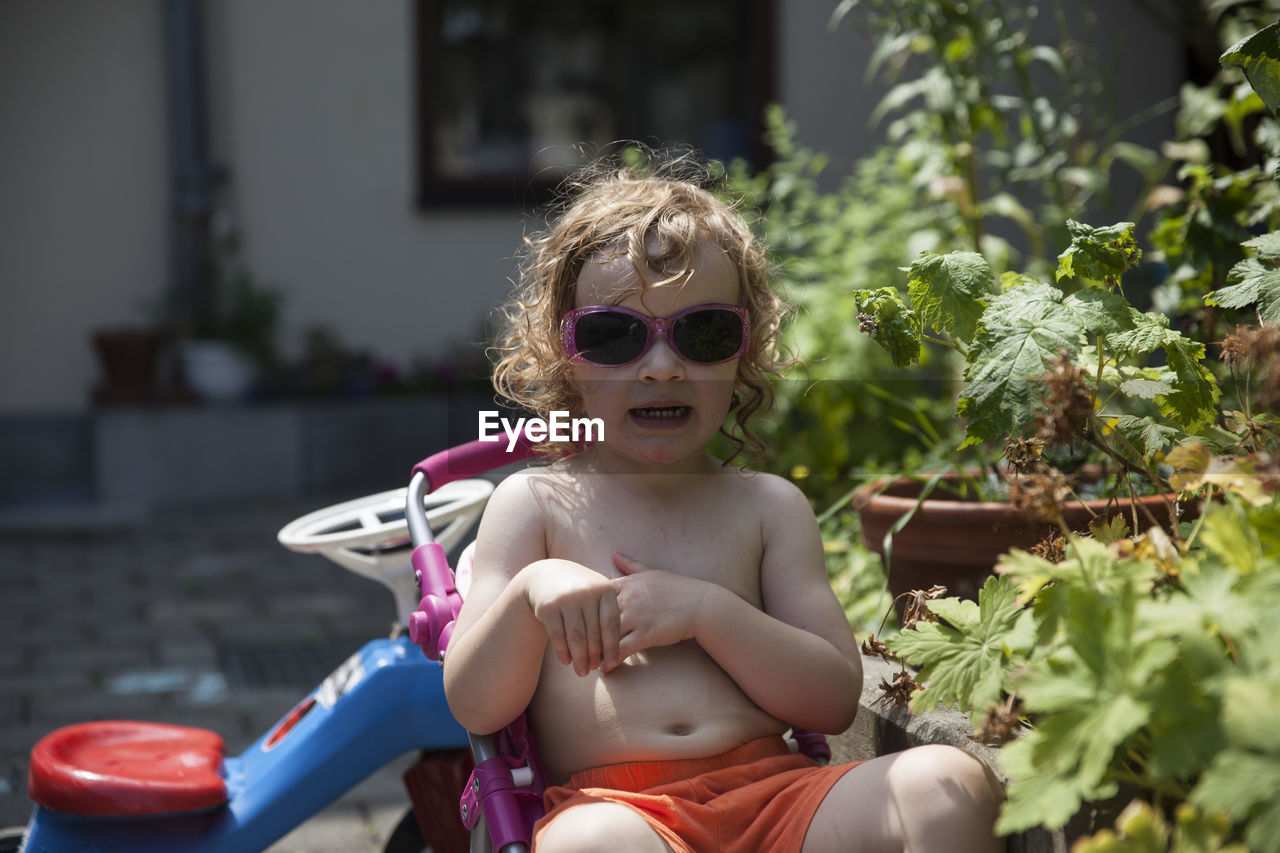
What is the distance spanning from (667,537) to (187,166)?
5833 millimetres

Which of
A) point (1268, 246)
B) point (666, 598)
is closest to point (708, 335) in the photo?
point (666, 598)

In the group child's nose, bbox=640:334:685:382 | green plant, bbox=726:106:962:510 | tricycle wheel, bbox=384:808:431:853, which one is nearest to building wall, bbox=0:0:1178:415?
green plant, bbox=726:106:962:510

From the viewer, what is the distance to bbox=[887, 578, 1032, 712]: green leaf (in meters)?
1.35

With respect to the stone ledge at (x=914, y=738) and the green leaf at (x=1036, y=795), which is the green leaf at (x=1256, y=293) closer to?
the stone ledge at (x=914, y=738)

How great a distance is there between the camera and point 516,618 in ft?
4.90

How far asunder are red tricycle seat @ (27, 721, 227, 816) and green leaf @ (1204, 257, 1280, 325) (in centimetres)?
158

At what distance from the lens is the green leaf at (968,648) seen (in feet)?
4.43

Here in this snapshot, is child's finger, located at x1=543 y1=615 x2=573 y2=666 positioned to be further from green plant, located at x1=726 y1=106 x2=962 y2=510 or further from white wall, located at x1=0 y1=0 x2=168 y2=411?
white wall, located at x1=0 y1=0 x2=168 y2=411

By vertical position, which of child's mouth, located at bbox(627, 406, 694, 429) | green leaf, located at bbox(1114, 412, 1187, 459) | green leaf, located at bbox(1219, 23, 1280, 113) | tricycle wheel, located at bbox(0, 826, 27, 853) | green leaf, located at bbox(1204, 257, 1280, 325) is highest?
green leaf, located at bbox(1219, 23, 1280, 113)

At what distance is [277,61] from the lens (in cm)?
705

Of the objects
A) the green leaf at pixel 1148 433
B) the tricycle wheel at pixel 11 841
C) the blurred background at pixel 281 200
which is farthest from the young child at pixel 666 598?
the blurred background at pixel 281 200

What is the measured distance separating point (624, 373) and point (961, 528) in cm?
67

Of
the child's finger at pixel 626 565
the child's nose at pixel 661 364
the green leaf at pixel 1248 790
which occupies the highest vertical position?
the child's nose at pixel 661 364

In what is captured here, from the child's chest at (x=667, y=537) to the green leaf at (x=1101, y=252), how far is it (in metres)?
0.54
